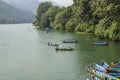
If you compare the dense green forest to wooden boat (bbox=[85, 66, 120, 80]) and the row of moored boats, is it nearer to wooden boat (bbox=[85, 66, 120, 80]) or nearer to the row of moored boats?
wooden boat (bbox=[85, 66, 120, 80])

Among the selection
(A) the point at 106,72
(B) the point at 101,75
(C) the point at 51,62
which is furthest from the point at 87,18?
(B) the point at 101,75

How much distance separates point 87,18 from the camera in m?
111

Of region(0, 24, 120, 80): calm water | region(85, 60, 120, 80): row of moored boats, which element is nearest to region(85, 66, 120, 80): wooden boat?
region(85, 60, 120, 80): row of moored boats

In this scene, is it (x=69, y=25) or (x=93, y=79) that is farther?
(x=69, y=25)

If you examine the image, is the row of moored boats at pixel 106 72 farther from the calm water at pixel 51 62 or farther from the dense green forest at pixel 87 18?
the dense green forest at pixel 87 18

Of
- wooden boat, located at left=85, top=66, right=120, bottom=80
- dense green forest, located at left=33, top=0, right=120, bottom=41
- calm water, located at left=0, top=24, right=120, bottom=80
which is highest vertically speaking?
dense green forest, located at left=33, top=0, right=120, bottom=41

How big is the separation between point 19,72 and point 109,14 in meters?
39.6

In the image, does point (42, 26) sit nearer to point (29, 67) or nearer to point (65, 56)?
point (65, 56)

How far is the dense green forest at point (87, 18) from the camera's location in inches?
3142

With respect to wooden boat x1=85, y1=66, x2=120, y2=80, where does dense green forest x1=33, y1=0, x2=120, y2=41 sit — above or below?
above

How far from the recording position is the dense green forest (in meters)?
79.8

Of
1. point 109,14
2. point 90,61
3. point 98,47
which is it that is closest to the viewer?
point 90,61

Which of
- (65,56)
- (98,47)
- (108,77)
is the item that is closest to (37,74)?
(108,77)

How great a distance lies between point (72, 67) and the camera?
49.9 metres
